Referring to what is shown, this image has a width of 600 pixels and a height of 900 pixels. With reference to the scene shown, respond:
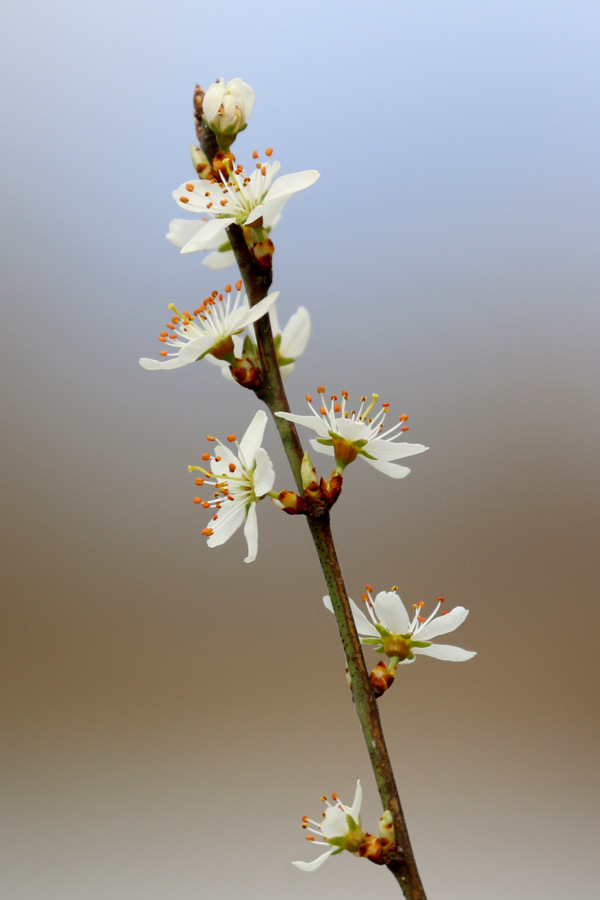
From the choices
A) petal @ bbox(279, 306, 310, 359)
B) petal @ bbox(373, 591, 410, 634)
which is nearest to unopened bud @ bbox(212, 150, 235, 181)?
petal @ bbox(279, 306, 310, 359)

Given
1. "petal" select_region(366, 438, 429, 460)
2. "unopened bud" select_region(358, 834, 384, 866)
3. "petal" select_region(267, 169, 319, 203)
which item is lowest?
"unopened bud" select_region(358, 834, 384, 866)

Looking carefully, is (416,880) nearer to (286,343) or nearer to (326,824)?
(326,824)

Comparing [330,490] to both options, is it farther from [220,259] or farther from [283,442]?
[220,259]

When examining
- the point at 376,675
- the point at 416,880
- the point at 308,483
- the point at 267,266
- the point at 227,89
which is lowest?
the point at 416,880

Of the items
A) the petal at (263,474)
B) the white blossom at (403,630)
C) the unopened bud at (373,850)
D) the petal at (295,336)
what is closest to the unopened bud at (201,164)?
the petal at (295,336)

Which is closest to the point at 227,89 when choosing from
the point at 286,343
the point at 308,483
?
the point at 286,343

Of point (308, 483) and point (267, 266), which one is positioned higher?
point (267, 266)

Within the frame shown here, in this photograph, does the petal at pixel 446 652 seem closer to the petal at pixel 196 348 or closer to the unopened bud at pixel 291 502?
the unopened bud at pixel 291 502

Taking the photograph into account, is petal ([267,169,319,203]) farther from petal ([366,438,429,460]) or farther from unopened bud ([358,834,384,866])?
unopened bud ([358,834,384,866])
